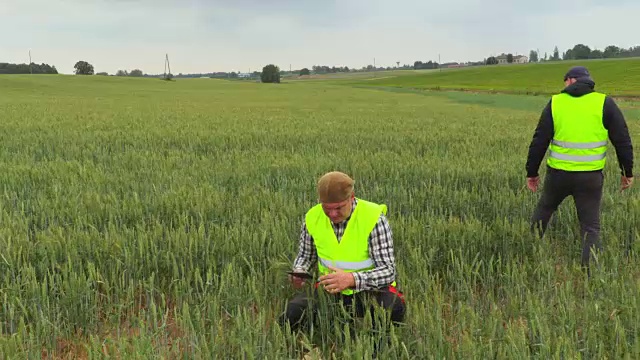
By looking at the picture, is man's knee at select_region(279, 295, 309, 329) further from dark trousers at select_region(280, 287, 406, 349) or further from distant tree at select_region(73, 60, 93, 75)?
distant tree at select_region(73, 60, 93, 75)

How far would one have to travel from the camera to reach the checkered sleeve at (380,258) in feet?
8.59

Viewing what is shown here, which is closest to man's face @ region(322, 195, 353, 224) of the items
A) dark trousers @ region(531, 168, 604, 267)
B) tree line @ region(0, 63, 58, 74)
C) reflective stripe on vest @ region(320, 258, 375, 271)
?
reflective stripe on vest @ region(320, 258, 375, 271)

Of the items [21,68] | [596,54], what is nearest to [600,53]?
[596,54]

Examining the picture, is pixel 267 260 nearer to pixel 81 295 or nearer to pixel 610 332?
pixel 81 295

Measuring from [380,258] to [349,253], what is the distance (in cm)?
18

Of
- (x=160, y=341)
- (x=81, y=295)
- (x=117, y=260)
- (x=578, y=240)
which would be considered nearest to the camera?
(x=160, y=341)

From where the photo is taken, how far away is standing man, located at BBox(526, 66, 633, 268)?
3.86 m

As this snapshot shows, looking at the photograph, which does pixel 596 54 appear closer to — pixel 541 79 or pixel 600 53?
pixel 600 53

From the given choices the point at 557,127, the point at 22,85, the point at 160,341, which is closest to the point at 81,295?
the point at 160,341

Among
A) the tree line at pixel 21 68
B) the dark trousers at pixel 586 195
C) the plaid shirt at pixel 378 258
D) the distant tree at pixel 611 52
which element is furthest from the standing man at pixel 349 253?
the distant tree at pixel 611 52

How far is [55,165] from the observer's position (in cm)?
729

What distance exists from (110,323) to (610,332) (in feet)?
9.48

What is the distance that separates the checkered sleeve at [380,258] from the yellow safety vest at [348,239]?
0.13 ft

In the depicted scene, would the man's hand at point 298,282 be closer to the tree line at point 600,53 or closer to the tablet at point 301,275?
the tablet at point 301,275
